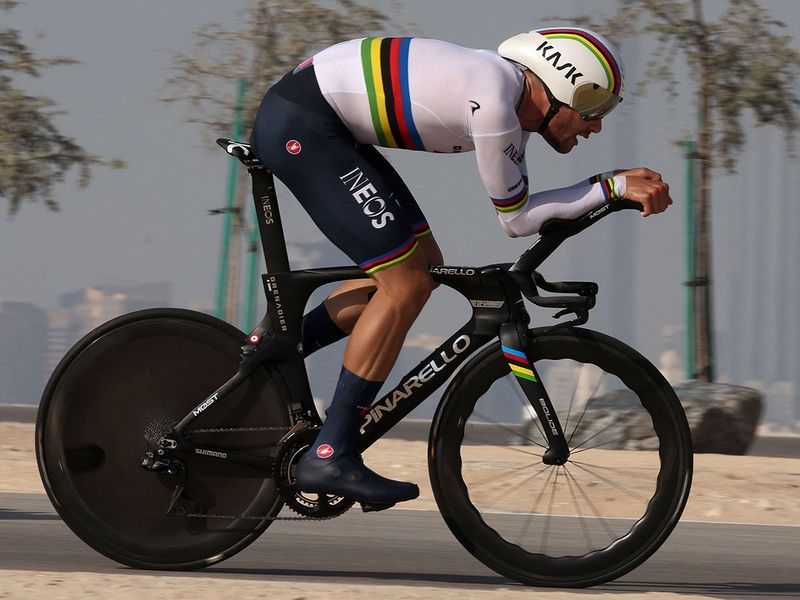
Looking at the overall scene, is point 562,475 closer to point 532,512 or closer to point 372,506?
point 532,512

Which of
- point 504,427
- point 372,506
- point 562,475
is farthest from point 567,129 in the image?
point 372,506

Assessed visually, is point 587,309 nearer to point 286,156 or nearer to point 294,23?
point 286,156

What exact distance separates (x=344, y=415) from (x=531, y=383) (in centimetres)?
66

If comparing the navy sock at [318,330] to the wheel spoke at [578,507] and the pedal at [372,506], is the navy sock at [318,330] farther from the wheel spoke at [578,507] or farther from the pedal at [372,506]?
the wheel spoke at [578,507]

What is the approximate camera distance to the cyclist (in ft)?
15.7

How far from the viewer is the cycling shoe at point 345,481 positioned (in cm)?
486

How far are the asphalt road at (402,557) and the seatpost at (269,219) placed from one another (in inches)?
45.1

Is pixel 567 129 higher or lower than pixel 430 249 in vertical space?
higher

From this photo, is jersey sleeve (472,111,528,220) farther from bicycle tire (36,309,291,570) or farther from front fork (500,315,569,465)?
bicycle tire (36,309,291,570)

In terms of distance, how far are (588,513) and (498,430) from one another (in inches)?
17.9

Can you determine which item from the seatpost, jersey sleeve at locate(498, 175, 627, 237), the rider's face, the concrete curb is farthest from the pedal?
the concrete curb

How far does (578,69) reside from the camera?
189 inches

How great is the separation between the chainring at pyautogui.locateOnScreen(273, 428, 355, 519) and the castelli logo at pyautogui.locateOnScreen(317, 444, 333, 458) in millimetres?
114

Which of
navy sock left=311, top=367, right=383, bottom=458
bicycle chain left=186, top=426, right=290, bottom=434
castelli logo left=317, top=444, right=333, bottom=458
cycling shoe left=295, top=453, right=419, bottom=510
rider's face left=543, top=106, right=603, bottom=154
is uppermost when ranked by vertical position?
rider's face left=543, top=106, right=603, bottom=154
